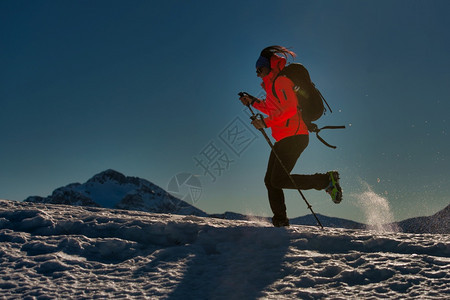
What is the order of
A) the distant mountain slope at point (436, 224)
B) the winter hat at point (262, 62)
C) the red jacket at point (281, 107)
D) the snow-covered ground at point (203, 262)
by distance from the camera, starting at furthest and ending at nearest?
the distant mountain slope at point (436, 224), the winter hat at point (262, 62), the red jacket at point (281, 107), the snow-covered ground at point (203, 262)

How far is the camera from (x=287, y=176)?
5.68 m

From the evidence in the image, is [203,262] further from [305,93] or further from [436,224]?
[436,224]

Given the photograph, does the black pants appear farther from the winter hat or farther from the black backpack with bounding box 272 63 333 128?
the winter hat

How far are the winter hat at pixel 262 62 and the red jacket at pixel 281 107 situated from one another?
7cm

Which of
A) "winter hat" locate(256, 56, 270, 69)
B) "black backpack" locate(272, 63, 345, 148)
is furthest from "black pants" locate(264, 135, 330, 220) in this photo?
"winter hat" locate(256, 56, 270, 69)

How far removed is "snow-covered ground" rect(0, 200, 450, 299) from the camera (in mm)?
2752

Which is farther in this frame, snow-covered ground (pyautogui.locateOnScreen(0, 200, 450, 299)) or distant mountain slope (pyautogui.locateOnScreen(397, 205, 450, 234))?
distant mountain slope (pyautogui.locateOnScreen(397, 205, 450, 234))

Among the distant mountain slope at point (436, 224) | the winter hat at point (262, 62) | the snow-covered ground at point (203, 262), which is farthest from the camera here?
the distant mountain slope at point (436, 224)

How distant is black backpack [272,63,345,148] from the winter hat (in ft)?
1.18

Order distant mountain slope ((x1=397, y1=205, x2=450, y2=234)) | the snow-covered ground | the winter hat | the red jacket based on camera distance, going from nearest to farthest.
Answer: the snow-covered ground → the red jacket → the winter hat → distant mountain slope ((x1=397, y1=205, x2=450, y2=234))

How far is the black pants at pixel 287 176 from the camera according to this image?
5.62 metres

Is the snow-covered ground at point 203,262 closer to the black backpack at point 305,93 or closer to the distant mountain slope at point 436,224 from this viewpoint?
the black backpack at point 305,93

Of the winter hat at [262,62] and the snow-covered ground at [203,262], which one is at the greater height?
the winter hat at [262,62]

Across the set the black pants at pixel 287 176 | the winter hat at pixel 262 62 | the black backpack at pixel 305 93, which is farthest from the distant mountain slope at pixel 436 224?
the winter hat at pixel 262 62
